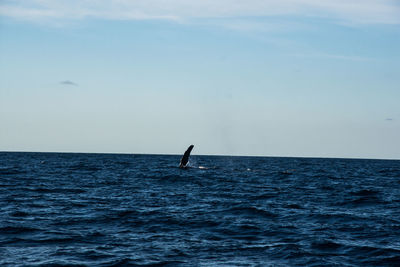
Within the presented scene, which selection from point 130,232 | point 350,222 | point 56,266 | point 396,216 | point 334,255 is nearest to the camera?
point 56,266

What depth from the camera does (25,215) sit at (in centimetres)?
1898

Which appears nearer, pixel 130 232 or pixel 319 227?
pixel 130 232

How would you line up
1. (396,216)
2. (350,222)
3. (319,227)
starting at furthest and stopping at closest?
1. (396,216)
2. (350,222)
3. (319,227)

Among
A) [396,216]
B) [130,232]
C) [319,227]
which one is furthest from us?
[396,216]

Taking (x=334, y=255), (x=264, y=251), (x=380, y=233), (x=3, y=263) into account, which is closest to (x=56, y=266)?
(x=3, y=263)

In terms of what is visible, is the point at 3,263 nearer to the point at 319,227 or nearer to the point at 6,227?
the point at 6,227

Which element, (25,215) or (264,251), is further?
(25,215)

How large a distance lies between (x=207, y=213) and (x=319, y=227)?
4.96 meters

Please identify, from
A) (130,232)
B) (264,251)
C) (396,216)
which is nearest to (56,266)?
(130,232)

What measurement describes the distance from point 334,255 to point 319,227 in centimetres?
429

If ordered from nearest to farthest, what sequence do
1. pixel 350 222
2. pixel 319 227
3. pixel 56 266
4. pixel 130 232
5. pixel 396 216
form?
pixel 56 266 → pixel 130 232 → pixel 319 227 → pixel 350 222 → pixel 396 216

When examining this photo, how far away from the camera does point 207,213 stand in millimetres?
20109

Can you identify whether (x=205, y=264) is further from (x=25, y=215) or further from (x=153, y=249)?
(x=25, y=215)

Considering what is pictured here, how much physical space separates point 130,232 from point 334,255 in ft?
22.4
